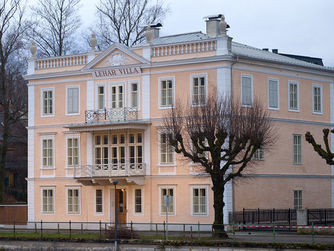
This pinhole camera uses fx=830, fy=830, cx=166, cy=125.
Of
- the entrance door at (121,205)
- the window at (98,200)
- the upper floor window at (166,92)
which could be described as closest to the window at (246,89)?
the upper floor window at (166,92)

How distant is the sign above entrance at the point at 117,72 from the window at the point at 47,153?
5499 millimetres

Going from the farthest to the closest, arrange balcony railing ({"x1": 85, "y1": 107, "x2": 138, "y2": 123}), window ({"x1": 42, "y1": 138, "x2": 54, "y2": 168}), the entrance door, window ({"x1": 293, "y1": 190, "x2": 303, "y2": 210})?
window ({"x1": 42, "y1": 138, "x2": 54, "y2": 168})
the entrance door
window ({"x1": 293, "y1": 190, "x2": 303, "y2": 210})
balcony railing ({"x1": 85, "y1": 107, "x2": 138, "y2": 123})

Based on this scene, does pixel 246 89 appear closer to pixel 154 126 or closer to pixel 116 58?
pixel 154 126

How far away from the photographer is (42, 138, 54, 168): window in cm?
5309

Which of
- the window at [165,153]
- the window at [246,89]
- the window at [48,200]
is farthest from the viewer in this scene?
the window at [48,200]

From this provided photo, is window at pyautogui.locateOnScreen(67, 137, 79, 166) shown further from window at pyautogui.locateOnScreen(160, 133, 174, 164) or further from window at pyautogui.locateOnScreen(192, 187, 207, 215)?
window at pyautogui.locateOnScreen(192, 187, 207, 215)

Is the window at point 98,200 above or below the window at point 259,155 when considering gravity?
below

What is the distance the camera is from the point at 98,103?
5112cm

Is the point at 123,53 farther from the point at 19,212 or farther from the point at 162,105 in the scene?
the point at 19,212

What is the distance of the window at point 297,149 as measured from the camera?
50.7 m

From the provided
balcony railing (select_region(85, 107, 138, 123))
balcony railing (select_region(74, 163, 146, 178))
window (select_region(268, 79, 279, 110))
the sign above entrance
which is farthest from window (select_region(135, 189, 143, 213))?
window (select_region(268, 79, 279, 110))

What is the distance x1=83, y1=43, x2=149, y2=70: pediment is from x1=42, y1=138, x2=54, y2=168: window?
5.53m

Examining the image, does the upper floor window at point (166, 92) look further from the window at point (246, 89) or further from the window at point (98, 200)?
the window at point (98, 200)

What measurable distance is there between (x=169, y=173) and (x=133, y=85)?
588cm
